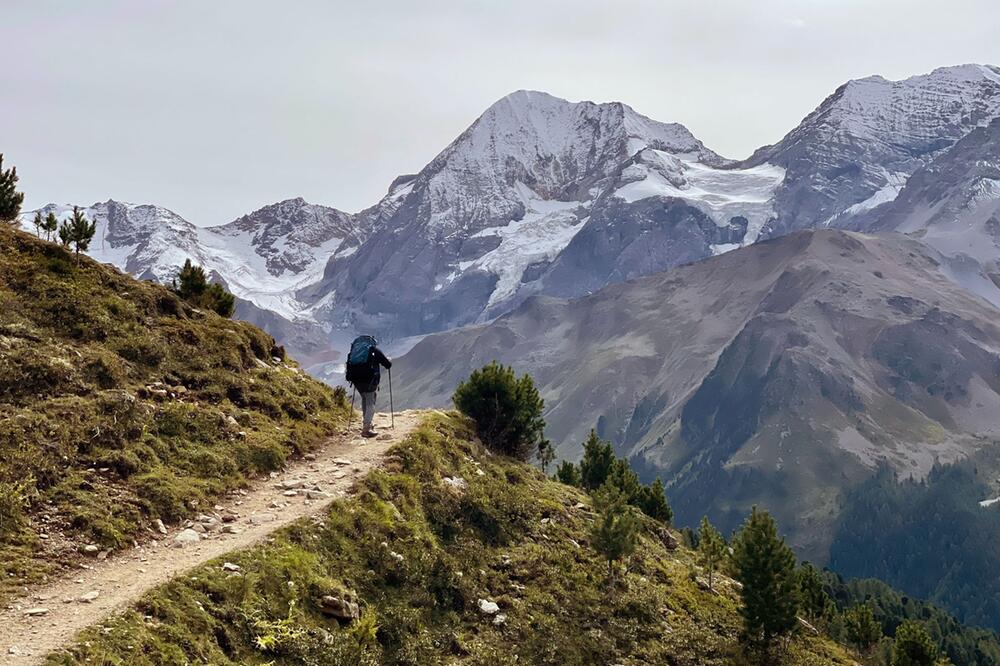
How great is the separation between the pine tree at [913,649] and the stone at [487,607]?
128 ft

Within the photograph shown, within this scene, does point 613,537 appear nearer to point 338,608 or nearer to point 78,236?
point 338,608

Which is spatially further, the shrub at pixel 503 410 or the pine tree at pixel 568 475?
the pine tree at pixel 568 475

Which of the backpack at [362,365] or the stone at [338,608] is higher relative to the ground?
the backpack at [362,365]

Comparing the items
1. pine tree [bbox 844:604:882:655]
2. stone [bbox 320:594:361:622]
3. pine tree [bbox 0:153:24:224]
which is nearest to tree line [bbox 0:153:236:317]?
pine tree [bbox 0:153:24:224]

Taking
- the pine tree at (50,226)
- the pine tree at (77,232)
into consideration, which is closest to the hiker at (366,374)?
the pine tree at (77,232)

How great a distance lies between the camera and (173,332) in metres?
28.4

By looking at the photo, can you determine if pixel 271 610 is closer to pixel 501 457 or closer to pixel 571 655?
pixel 571 655

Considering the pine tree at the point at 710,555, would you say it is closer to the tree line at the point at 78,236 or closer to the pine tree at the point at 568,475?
the pine tree at the point at 568,475

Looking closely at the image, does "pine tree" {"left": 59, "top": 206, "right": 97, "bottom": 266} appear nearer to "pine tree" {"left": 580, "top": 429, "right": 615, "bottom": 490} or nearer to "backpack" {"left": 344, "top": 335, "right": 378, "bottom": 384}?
"backpack" {"left": 344, "top": 335, "right": 378, "bottom": 384}

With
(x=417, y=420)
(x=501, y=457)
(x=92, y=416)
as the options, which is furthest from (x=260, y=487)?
(x=501, y=457)

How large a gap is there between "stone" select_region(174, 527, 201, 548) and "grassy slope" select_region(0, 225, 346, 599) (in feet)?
2.72

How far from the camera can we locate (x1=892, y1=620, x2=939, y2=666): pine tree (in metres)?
50.0

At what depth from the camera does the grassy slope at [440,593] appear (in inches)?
602

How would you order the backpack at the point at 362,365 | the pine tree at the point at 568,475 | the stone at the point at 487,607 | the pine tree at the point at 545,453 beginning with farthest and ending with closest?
the pine tree at the point at 568,475 → the pine tree at the point at 545,453 → the backpack at the point at 362,365 → the stone at the point at 487,607
